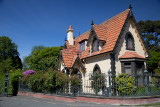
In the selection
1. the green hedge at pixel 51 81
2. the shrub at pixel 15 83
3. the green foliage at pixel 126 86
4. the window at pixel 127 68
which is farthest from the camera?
the shrub at pixel 15 83

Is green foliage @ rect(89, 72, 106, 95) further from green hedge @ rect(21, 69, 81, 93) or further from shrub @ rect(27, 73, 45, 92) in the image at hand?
shrub @ rect(27, 73, 45, 92)

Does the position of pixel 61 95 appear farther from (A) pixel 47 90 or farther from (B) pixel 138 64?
(B) pixel 138 64

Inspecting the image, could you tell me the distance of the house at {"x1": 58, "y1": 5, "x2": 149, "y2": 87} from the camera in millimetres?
14648

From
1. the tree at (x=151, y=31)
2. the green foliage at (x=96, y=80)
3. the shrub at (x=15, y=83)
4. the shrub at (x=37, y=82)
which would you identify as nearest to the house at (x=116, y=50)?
the green foliage at (x=96, y=80)

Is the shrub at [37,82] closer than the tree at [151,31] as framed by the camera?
Yes

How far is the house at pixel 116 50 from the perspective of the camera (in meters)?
14.6

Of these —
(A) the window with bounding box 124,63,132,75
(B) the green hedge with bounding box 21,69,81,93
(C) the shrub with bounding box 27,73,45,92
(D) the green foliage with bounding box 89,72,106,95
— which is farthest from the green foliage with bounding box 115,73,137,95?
(C) the shrub with bounding box 27,73,45,92

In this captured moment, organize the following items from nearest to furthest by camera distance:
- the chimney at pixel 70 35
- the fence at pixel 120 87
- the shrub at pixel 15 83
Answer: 1. the fence at pixel 120 87
2. the shrub at pixel 15 83
3. the chimney at pixel 70 35

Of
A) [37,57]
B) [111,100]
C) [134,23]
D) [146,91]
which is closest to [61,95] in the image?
[111,100]

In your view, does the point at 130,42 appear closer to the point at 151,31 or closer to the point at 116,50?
the point at 116,50

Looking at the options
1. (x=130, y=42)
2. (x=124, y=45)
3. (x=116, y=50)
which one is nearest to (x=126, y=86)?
(x=116, y=50)

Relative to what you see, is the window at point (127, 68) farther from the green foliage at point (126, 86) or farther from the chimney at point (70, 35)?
the chimney at point (70, 35)

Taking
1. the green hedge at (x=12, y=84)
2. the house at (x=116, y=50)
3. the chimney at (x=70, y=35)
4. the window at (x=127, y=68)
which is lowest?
the green hedge at (x=12, y=84)

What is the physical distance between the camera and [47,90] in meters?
14.9
